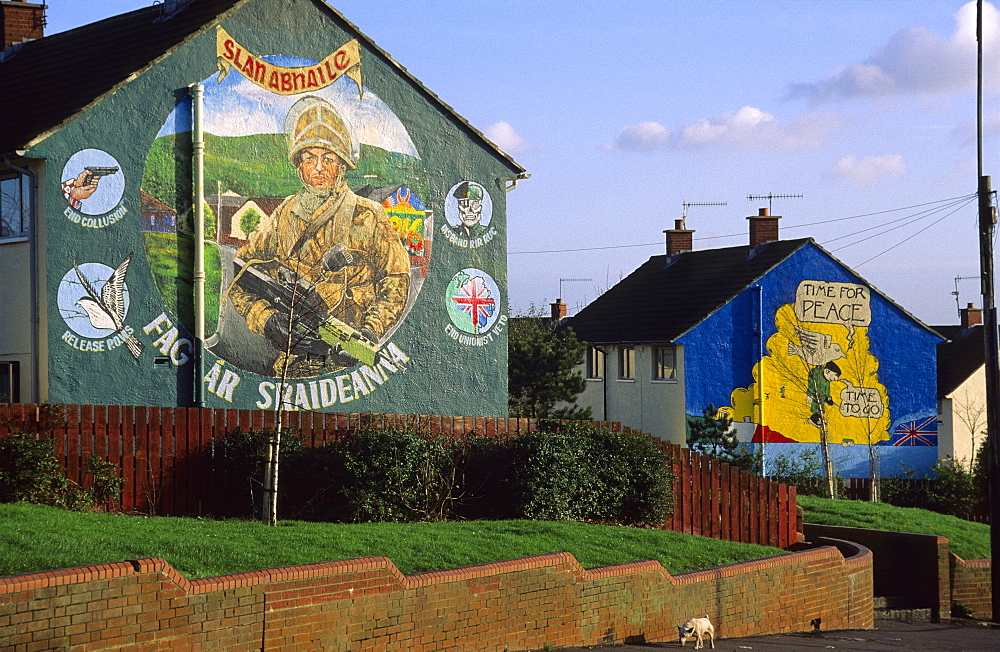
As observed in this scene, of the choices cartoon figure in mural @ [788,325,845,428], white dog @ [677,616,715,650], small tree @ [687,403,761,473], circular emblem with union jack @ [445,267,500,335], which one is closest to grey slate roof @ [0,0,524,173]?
circular emblem with union jack @ [445,267,500,335]

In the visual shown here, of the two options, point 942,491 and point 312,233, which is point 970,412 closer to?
point 942,491

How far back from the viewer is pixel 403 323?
2188 centimetres

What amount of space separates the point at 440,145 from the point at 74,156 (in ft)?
23.4

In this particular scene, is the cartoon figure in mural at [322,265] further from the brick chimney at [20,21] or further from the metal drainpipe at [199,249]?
the brick chimney at [20,21]

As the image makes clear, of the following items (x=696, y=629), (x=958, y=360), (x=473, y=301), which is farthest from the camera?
(x=958, y=360)

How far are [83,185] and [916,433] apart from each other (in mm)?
29133

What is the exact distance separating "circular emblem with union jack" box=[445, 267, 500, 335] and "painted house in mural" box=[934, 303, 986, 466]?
958 inches

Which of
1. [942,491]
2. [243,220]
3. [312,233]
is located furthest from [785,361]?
[243,220]

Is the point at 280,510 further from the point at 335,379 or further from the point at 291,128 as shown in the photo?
the point at 291,128

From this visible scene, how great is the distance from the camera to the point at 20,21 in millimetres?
23766

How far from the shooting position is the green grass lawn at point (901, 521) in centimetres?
2247

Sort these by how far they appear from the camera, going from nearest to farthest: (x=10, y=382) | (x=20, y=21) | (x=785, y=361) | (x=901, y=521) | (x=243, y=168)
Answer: (x=10, y=382) → (x=243, y=168) → (x=901, y=521) → (x=20, y=21) → (x=785, y=361)

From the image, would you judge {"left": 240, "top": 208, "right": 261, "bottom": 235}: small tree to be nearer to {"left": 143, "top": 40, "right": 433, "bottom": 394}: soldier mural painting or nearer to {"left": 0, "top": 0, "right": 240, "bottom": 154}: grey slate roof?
{"left": 143, "top": 40, "right": 433, "bottom": 394}: soldier mural painting

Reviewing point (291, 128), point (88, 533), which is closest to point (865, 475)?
point (291, 128)
